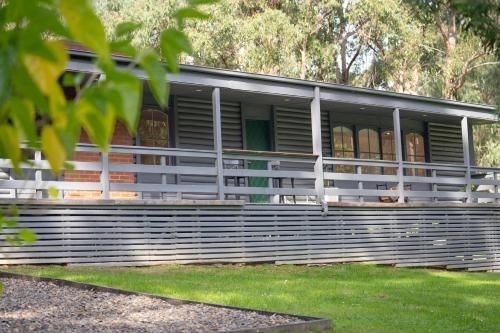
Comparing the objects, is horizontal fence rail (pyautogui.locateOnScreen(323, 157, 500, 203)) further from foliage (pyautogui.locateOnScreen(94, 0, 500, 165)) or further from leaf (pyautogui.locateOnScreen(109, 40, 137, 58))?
leaf (pyautogui.locateOnScreen(109, 40, 137, 58))

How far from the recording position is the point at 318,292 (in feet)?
38.0

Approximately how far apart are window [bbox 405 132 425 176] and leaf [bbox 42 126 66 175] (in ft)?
72.6

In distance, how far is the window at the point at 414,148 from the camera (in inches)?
906

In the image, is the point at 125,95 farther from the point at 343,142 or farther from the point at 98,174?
the point at 343,142

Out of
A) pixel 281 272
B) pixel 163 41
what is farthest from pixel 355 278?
pixel 163 41

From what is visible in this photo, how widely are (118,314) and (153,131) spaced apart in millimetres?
9834

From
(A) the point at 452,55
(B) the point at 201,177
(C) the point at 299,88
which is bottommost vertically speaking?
(B) the point at 201,177

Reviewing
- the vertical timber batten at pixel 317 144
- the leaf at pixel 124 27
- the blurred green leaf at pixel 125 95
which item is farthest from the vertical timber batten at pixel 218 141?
the blurred green leaf at pixel 125 95

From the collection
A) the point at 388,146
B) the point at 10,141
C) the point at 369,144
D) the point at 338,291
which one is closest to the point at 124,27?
the point at 10,141

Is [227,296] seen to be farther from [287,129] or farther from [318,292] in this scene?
[287,129]

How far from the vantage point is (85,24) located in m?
1.12

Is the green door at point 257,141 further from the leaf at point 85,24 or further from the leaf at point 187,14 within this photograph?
the leaf at point 85,24

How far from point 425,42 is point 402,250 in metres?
18.9

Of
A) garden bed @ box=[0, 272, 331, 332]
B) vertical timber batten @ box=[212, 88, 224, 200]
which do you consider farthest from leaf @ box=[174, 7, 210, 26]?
vertical timber batten @ box=[212, 88, 224, 200]
